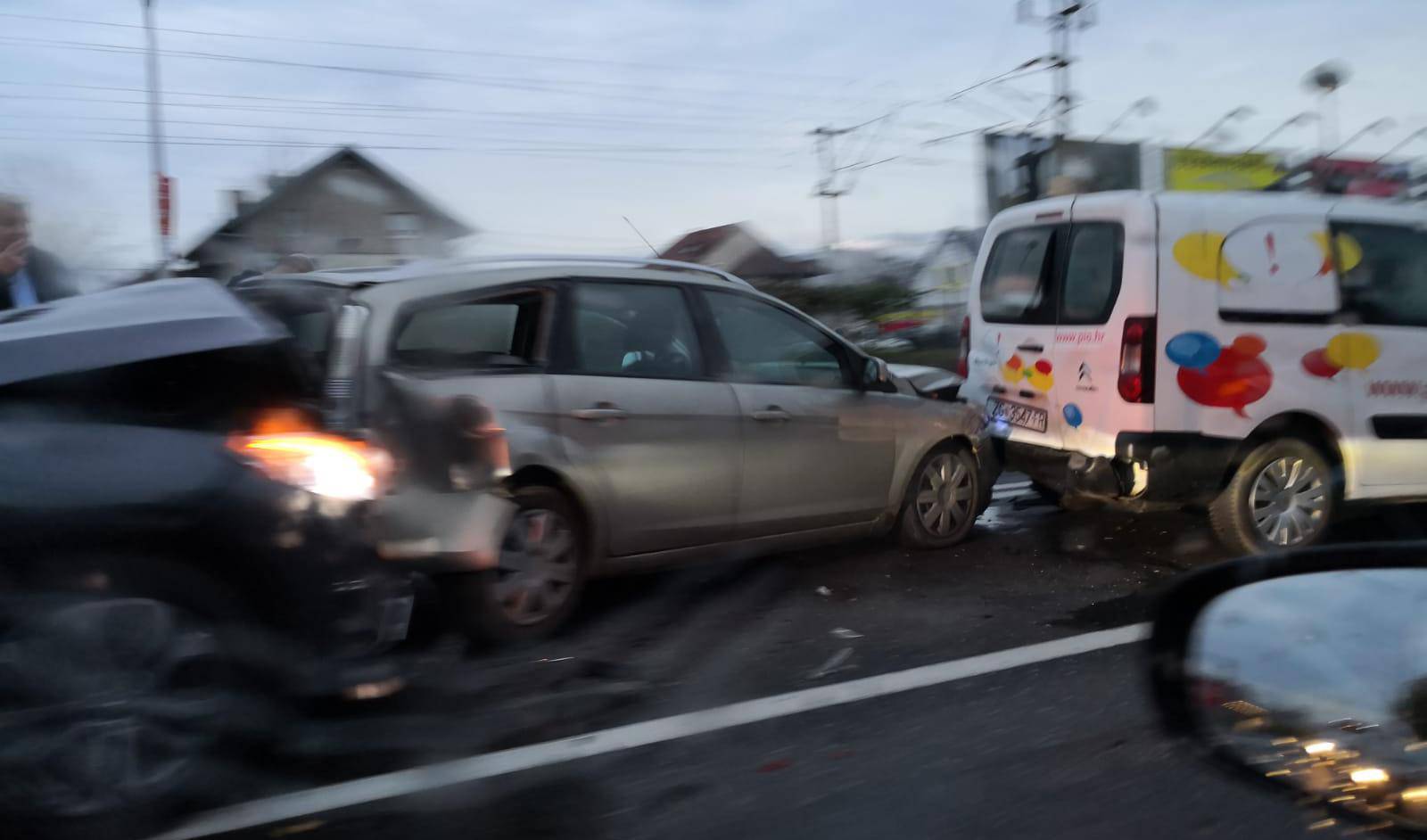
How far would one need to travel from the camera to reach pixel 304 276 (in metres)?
5.00

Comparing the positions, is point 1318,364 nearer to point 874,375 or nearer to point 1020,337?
point 1020,337

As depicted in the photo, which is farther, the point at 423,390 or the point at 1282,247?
the point at 1282,247

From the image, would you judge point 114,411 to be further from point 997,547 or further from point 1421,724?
point 997,547

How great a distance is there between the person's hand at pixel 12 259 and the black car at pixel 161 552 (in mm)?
2953

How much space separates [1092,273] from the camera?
6340 millimetres

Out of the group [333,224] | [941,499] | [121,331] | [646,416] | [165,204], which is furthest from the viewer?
[333,224]

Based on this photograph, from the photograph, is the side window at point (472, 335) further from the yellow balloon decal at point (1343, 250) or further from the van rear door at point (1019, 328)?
the yellow balloon decal at point (1343, 250)

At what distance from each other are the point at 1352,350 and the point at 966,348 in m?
2.20

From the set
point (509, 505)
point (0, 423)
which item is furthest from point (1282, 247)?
point (0, 423)

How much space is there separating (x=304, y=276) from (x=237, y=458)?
1.81m

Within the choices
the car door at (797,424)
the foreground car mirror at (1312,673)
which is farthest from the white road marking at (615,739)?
the car door at (797,424)

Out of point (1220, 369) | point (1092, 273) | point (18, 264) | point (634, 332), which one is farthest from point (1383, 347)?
point (18, 264)

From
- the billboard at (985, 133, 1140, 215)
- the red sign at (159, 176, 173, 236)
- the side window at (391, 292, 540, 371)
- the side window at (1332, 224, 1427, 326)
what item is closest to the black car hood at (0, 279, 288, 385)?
the side window at (391, 292, 540, 371)

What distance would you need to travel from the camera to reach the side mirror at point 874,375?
6270 mm
